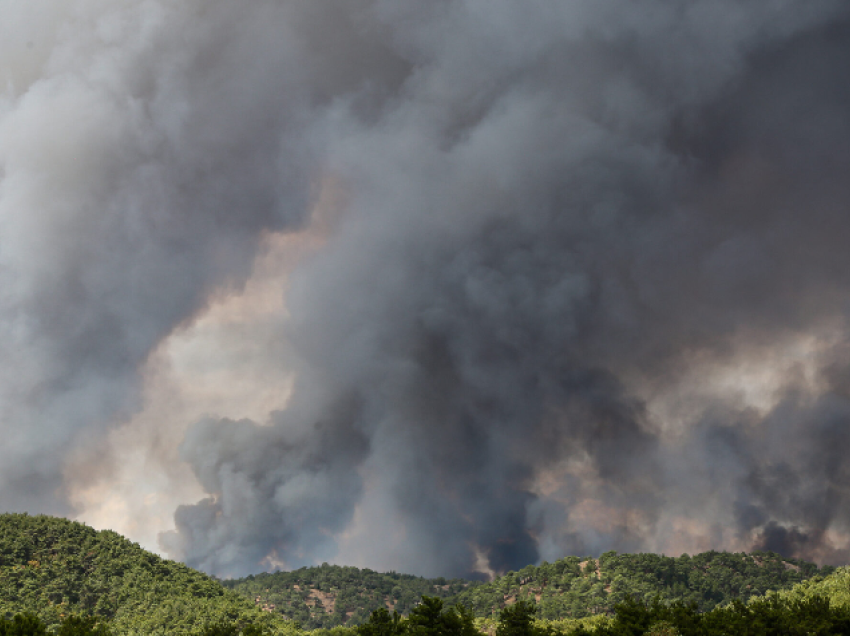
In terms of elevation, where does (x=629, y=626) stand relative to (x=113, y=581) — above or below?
below

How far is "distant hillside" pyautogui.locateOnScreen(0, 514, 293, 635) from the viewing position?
373ft

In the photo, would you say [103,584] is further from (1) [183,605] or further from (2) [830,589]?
(2) [830,589]

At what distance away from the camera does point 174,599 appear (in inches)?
4860

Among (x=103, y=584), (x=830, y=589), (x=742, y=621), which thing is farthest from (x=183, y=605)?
(x=830, y=589)

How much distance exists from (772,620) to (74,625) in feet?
305

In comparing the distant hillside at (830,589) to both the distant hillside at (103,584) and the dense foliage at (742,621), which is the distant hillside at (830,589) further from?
the distant hillside at (103,584)

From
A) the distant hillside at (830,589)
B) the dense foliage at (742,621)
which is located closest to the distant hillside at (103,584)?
the dense foliage at (742,621)

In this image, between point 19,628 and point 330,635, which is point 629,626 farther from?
point 19,628

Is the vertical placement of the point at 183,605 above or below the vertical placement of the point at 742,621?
above

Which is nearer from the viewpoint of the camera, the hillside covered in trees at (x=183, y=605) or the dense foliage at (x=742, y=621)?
the dense foliage at (x=742, y=621)

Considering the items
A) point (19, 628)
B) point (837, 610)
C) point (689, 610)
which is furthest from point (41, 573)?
point (837, 610)

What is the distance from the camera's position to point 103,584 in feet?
409

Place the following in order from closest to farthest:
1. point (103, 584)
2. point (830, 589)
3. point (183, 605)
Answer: point (830, 589) → point (183, 605) → point (103, 584)

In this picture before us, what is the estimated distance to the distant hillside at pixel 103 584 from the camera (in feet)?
373
